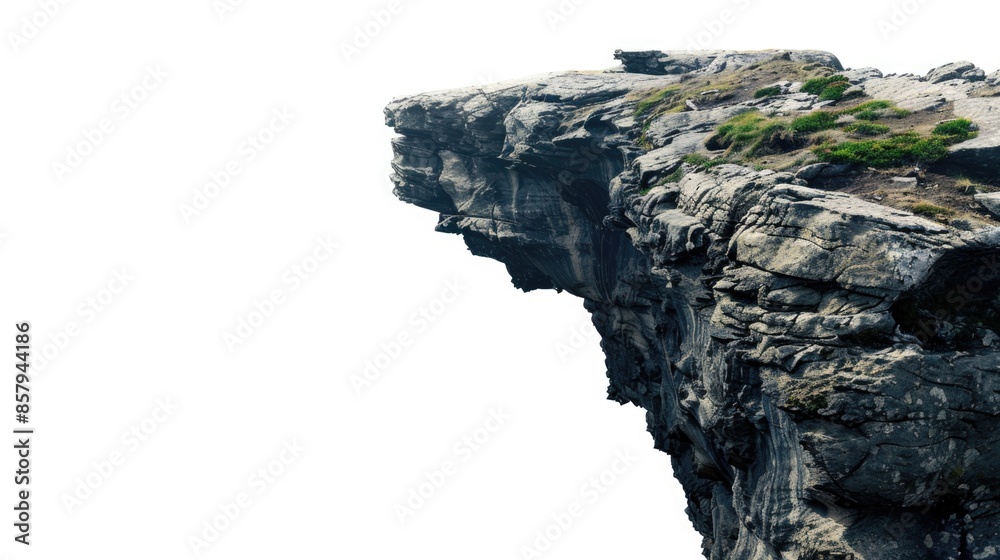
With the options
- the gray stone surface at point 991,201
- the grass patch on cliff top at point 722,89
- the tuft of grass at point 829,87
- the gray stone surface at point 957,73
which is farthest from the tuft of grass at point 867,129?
the gray stone surface at point 957,73

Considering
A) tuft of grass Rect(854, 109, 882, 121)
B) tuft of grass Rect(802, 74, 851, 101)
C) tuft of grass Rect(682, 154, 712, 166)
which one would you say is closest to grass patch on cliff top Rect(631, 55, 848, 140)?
tuft of grass Rect(802, 74, 851, 101)

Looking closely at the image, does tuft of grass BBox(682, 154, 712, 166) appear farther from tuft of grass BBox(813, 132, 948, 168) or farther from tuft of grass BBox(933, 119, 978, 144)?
tuft of grass BBox(933, 119, 978, 144)

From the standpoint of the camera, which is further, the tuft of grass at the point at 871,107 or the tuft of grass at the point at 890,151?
the tuft of grass at the point at 871,107

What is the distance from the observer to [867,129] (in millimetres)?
32969

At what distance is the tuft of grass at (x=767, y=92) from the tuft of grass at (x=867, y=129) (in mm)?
7370

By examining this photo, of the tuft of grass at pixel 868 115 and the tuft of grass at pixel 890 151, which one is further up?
the tuft of grass at pixel 868 115

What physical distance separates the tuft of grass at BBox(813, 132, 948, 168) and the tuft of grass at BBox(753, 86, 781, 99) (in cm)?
964

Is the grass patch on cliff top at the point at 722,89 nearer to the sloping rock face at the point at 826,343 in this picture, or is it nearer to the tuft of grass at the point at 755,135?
the sloping rock face at the point at 826,343

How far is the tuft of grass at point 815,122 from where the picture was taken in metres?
34.2

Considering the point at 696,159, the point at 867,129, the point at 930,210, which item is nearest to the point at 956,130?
the point at 867,129

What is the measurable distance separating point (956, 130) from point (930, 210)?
647cm

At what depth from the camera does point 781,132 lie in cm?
3394

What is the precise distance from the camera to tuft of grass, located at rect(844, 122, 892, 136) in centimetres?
3266

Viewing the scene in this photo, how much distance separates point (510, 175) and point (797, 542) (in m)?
33.8
